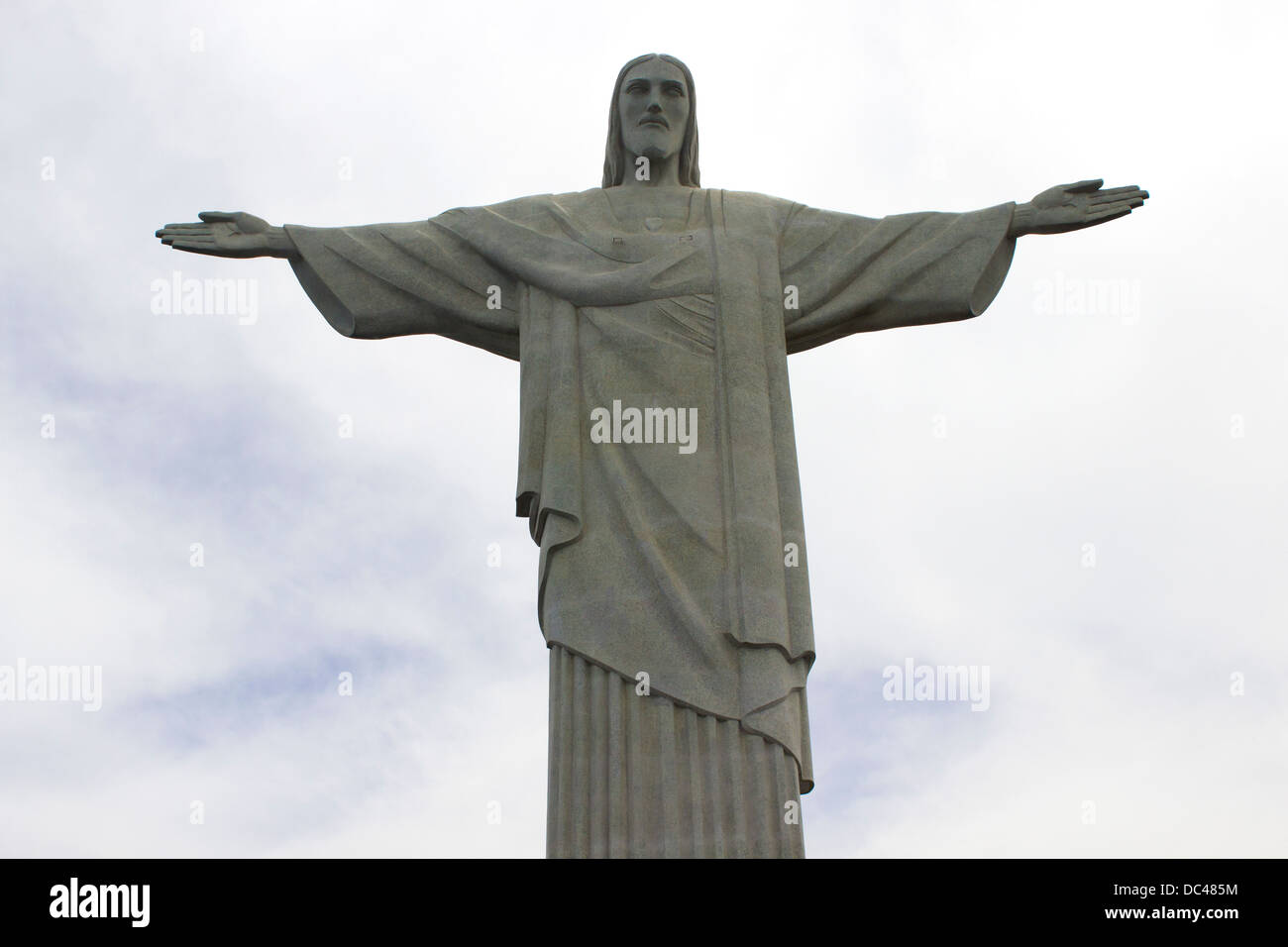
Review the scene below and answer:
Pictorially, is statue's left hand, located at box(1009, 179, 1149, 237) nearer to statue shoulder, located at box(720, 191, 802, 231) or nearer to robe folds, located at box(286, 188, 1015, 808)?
robe folds, located at box(286, 188, 1015, 808)

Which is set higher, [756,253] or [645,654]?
[756,253]

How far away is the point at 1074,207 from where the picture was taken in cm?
1528

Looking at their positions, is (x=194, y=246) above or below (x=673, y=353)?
above

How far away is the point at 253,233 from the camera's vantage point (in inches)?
611

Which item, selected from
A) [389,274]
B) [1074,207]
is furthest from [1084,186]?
[389,274]

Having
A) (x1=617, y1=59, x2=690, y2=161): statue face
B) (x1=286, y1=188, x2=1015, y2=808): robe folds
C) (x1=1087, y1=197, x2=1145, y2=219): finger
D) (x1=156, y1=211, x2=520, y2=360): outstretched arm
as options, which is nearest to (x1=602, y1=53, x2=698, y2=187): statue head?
(x1=617, y1=59, x2=690, y2=161): statue face

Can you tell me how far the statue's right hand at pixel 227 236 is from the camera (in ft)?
50.1

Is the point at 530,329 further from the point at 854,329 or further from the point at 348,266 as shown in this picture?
the point at 854,329

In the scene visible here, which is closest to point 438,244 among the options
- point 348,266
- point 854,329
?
point 348,266

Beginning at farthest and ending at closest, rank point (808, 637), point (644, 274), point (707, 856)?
point (644, 274)
point (808, 637)
point (707, 856)

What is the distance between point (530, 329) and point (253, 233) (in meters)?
2.50

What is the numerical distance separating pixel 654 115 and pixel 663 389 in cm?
276
